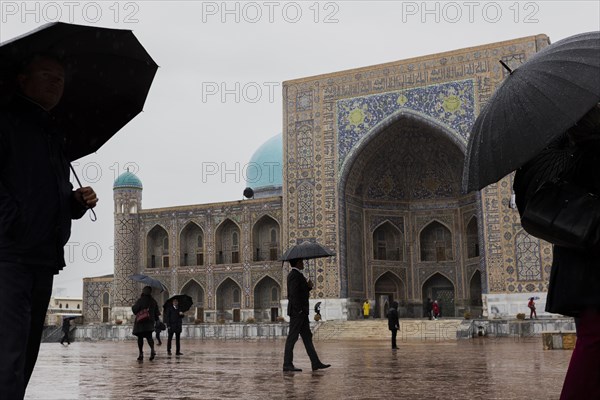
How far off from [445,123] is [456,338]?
Answer: 7242 mm

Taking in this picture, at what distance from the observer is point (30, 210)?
269 cm

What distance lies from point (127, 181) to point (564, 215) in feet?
101

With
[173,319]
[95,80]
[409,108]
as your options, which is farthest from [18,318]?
[409,108]

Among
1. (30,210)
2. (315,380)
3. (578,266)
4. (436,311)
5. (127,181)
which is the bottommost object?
(315,380)

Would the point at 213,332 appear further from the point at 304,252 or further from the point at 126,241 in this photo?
the point at 304,252

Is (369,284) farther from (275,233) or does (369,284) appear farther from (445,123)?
(445,123)

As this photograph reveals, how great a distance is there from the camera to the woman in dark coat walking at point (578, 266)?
86.1 inches

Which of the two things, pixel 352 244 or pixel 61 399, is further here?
pixel 352 244

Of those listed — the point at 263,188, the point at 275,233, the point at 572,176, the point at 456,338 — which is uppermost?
the point at 263,188

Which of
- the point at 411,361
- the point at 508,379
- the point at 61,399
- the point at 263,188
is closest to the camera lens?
the point at 61,399

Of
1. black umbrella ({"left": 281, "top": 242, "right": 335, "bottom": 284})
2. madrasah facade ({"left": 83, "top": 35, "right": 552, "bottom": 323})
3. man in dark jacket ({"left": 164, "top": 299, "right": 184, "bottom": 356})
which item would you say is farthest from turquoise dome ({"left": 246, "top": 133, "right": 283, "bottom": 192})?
black umbrella ({"left": 281, "top": 242, "right": 335, "bottom": 284})

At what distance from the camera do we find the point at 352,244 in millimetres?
26469

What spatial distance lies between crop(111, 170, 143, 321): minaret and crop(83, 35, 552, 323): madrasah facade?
57 mm

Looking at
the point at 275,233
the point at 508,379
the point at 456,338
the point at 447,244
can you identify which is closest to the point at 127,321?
the point at 275,233
